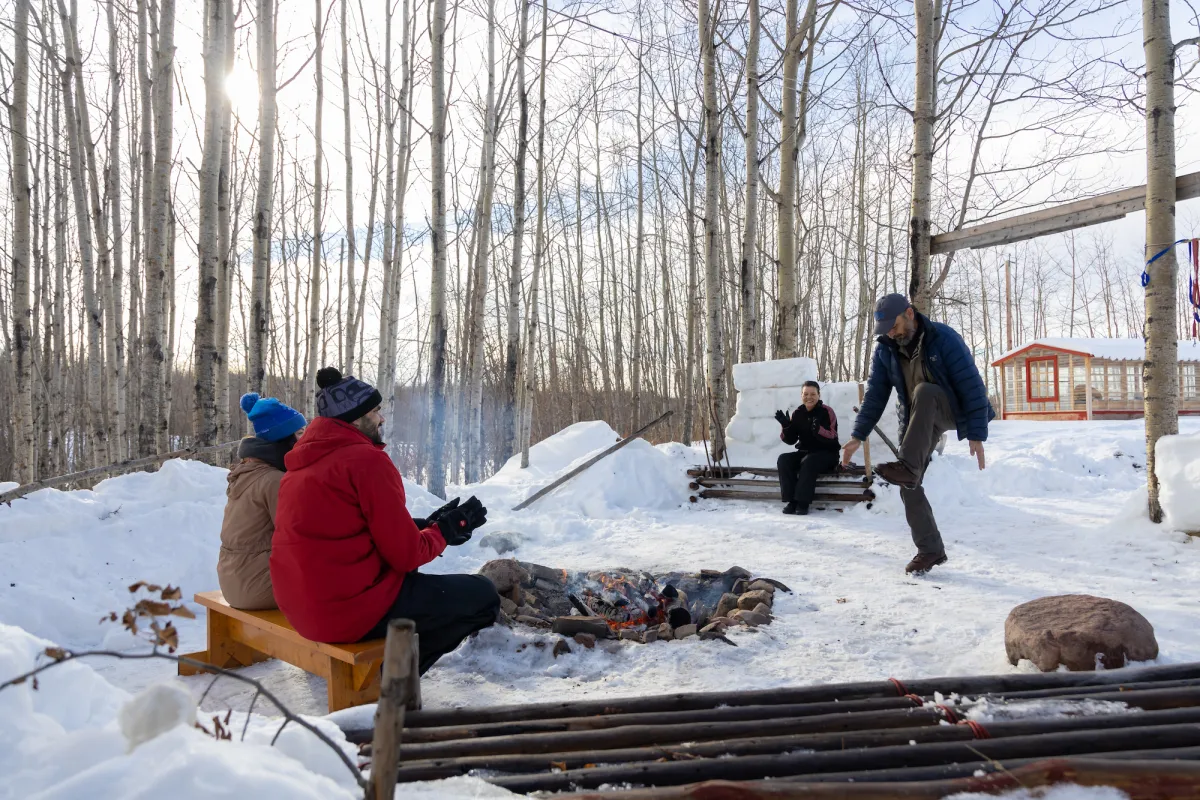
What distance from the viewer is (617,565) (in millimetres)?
5922

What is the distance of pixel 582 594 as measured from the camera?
502cm

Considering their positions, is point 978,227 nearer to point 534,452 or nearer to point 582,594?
point 582,594

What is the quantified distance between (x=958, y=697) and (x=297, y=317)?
20.1 meters

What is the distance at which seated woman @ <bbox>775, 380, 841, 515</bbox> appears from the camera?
305 inches

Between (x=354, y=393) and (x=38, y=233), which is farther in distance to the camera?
(x=38, y=233)

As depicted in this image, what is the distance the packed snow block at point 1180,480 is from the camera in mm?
5105

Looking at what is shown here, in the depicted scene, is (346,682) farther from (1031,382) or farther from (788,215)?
(1031,382)

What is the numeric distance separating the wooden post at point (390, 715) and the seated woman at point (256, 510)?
2377mm

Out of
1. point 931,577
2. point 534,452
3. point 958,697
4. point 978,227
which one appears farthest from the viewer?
point 534,452

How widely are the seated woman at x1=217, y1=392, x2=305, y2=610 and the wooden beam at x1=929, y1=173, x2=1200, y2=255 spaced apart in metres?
6.16

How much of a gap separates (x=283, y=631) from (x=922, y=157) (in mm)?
7197

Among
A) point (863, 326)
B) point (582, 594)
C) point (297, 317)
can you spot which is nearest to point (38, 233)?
point (297, 317)

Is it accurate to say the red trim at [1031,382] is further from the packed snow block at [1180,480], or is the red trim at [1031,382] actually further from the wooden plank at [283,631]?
the wooden plank at [283,631]

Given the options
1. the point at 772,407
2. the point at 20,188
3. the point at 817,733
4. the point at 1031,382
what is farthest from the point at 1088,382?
the point at 20,188
